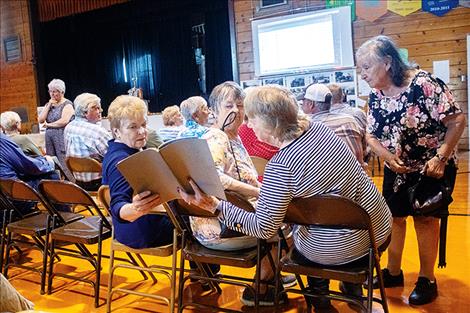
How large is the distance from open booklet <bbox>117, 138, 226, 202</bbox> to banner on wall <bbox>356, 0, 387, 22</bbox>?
6.05 metres

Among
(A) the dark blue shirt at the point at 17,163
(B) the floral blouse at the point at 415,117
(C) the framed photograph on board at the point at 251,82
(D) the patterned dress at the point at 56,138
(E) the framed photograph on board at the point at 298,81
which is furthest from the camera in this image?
(C) the framed photograph on board at the point at 251,82

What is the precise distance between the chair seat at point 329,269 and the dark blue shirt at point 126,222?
2.43ft

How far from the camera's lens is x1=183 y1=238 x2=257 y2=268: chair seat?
2.10 m

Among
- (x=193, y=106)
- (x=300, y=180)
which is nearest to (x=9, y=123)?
(x=193, y=106)

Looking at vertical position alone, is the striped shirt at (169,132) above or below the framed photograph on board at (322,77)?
below

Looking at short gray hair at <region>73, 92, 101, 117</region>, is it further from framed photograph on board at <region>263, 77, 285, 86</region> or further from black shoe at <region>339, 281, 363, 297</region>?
framed photograph on board at <region>263, 77, 285, 86</region>

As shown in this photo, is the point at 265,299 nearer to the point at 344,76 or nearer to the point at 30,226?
the point at 30,226

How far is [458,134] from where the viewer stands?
2.30m

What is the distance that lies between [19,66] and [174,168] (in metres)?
10.2

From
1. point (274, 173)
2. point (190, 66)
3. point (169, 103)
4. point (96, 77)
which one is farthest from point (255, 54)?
point (274, 173)

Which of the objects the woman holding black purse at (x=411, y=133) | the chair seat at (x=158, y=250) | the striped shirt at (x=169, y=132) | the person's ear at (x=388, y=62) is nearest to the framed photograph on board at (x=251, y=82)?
the striped shirt at (x=169, y=132)

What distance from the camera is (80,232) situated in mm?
2809

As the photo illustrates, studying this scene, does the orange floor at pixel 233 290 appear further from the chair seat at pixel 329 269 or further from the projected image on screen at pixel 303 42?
the projected image on screen at pixel 303 42

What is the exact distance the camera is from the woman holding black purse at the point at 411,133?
2326 mm
